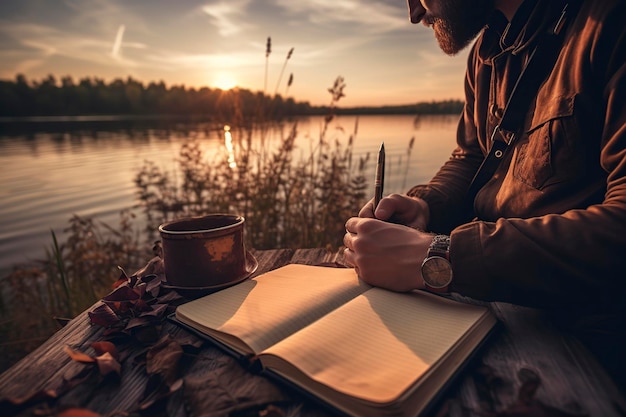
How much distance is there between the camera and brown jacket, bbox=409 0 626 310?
0.79m

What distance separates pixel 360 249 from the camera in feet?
3.47

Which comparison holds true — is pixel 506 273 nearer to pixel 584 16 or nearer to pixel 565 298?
pixel 565 298

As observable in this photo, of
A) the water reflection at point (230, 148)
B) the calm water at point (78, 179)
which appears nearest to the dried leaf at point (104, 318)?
the water reflection at point (230, 148)

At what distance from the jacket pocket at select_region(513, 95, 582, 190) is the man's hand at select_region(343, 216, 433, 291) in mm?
413

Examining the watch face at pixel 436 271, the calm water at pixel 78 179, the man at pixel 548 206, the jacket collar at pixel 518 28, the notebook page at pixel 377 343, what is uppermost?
the jacket collar at pixel 518 28

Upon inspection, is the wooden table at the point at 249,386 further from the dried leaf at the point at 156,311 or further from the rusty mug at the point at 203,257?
the rusty mug at the point at 203,257

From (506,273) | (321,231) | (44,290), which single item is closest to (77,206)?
(44,290)

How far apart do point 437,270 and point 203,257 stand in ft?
2.09

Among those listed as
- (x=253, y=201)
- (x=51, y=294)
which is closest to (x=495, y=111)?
(x=253, y=201)

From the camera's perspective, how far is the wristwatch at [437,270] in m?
0.92

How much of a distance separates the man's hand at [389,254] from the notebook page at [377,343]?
82 mm

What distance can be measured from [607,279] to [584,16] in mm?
759

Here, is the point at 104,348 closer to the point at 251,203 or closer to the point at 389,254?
the point at 389,254

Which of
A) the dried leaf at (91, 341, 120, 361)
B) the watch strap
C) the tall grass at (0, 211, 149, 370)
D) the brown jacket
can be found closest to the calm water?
the tall grass at (0, 211, 149, 370)
